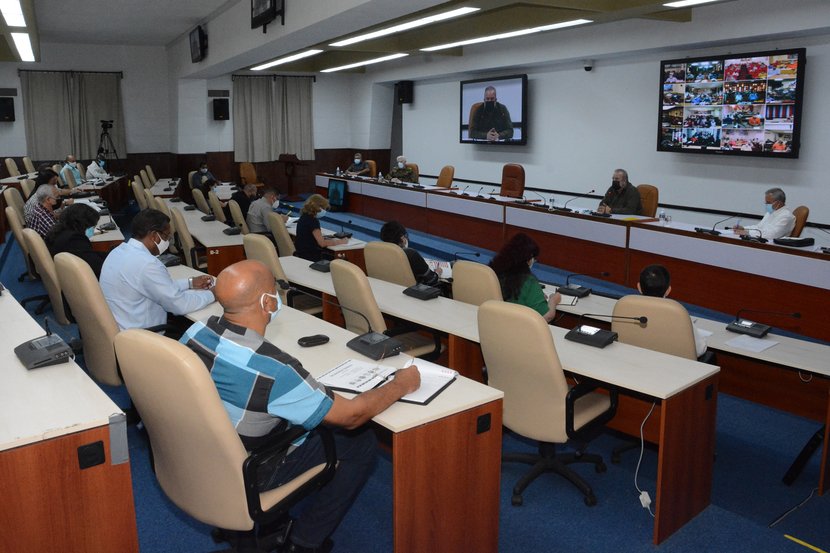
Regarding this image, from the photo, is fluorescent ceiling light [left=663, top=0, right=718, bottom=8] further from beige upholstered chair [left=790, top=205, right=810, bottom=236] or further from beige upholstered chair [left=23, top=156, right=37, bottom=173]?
beige upholstered chair [left=23, top=156, right=37, bottom=173]

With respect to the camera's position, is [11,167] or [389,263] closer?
[389,263]

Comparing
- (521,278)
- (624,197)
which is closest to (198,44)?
(624,197)

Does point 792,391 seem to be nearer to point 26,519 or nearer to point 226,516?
point 226,516

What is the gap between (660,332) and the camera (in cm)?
336

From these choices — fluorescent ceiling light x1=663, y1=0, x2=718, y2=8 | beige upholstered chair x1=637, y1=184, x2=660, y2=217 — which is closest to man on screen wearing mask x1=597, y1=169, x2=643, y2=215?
beige upholstered chair x1=637, y1=184, x2=660, y2=217

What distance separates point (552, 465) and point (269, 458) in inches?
62.6

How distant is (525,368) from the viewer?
295 centimetres

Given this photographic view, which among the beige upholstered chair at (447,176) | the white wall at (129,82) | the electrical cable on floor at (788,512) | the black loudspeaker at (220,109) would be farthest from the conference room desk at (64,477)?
the white wall at (129,82)

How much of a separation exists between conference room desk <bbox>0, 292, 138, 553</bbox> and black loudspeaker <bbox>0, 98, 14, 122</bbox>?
13500 mm

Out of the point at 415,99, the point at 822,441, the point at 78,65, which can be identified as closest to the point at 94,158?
the point at 78,65

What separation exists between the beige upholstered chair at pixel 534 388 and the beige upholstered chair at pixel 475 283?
3.00 feet

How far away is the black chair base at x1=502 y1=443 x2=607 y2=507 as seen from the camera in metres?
3.13

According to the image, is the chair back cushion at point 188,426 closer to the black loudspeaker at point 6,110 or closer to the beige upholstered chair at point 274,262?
the beige upholstered chair at point 274,262

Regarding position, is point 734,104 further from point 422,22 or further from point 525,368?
point 525,368
